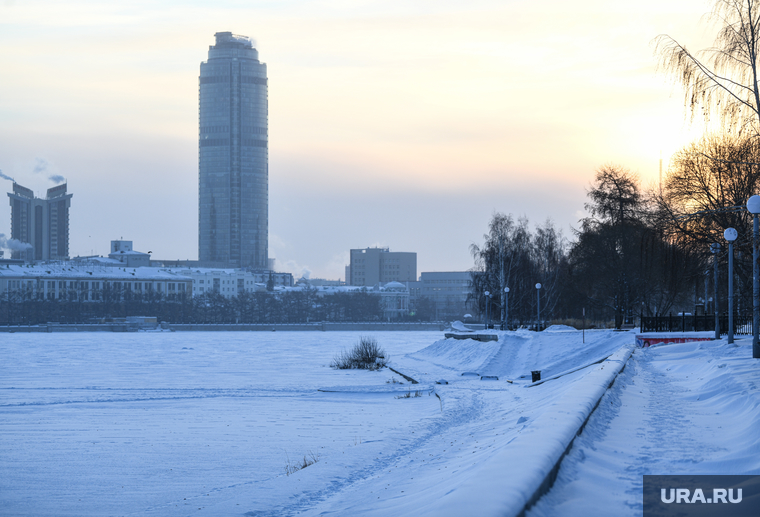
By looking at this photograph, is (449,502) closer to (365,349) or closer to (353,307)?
(365,349)

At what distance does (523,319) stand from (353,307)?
11964cm

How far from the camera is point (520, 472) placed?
312 inches

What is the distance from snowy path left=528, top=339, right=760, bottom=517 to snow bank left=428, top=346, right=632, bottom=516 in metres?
0.18

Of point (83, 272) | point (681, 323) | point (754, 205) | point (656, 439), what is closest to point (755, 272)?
point (754, 205)

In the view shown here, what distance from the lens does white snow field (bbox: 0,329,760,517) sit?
351 inches

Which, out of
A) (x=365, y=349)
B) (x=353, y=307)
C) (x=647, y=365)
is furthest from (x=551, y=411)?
(x=353, y=307)

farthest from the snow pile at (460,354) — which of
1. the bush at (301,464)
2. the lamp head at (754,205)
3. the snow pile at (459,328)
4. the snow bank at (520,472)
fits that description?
the snow bank at (520,472)

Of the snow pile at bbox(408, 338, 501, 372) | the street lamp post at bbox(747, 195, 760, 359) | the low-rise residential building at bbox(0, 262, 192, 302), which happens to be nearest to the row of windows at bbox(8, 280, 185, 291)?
the low-rise residential building at bbox(0, 262, 192, 302)

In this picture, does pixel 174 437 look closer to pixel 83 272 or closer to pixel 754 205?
pixel 754 205

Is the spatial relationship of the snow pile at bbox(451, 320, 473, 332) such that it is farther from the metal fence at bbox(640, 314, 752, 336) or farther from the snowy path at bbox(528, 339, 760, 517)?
the snowy path at bbox(528, 339, 760, 517)

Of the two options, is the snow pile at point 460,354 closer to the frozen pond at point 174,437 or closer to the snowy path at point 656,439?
the frozen pond at point 174,437

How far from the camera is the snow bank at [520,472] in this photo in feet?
22.6

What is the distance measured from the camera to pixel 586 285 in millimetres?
59844

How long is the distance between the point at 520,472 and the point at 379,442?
9.45 metres
